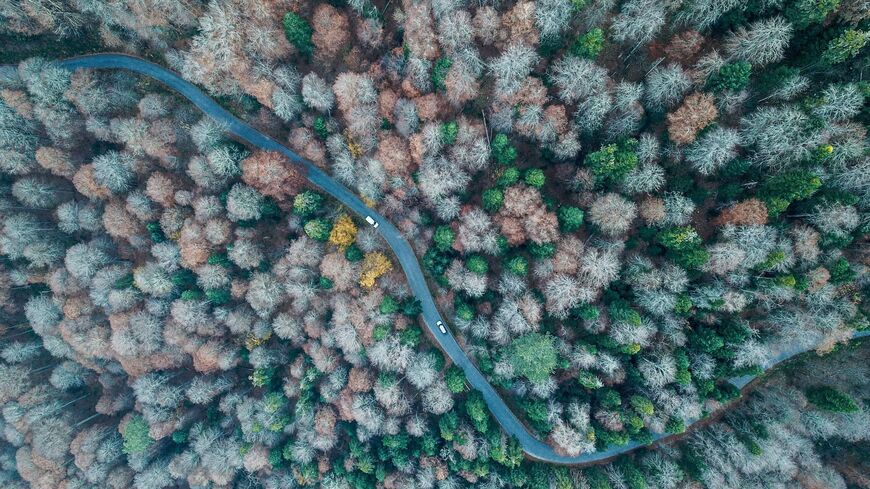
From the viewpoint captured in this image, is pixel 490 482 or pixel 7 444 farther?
pixel 7 444

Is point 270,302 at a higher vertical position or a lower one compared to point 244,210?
lower

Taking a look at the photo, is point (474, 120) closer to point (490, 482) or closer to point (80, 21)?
point (490, 482)

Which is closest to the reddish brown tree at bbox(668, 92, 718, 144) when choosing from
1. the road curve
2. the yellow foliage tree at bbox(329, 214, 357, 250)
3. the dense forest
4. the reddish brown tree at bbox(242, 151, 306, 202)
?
the dense forest

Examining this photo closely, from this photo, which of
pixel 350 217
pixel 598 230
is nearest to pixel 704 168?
pixel 598 230

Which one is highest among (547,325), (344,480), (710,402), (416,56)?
(416,56)

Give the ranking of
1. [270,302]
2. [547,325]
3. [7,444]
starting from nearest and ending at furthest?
[547,325], [270,302], [7,444]

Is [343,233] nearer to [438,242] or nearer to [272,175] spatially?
[272,175]

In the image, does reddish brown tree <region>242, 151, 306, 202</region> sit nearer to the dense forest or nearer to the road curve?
the dense forest

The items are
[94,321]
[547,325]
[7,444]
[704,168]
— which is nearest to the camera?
[704,168]
